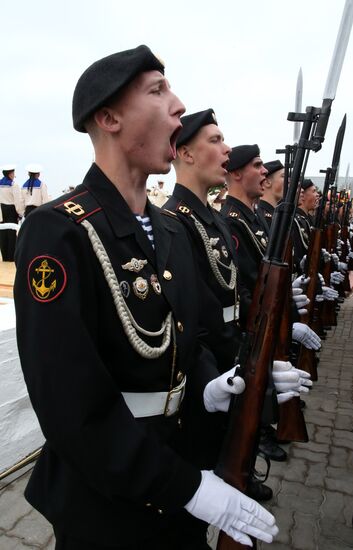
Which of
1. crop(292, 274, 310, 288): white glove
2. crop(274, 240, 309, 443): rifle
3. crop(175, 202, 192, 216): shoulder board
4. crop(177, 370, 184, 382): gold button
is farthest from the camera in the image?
crop(292, 274, 310, 288): white glove

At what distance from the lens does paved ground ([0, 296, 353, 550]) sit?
8.35 ft

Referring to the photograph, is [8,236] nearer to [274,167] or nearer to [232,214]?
[274,167]

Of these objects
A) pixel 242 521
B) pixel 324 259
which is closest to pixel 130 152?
pixel 242 521

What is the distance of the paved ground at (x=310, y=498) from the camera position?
2545 millimetres

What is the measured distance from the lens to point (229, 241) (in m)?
2.82

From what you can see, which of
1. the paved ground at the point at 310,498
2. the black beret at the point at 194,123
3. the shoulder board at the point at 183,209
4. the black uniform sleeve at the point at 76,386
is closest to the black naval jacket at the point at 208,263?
the shoulder board at the point at 183,209

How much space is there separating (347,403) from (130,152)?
4132 mm

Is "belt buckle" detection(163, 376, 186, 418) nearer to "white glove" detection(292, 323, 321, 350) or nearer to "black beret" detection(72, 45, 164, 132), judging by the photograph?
"black beret" detection(72, 45, 164, 132)

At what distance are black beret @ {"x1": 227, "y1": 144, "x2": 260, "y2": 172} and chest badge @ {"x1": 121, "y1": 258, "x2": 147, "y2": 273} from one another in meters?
2.56

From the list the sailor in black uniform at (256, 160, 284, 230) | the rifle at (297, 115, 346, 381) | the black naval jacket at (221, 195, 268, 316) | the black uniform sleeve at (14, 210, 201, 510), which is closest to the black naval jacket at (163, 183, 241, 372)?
the black naval jacket at (221, 195, 268, 316)

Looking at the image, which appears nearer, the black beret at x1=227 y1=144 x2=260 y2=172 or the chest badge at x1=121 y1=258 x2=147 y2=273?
the chest badge at x1=121 y1=258 x2=147 y2=273

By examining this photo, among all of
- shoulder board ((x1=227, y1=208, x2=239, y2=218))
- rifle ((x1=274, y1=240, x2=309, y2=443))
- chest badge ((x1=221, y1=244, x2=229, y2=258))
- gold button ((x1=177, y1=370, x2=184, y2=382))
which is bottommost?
rifle ((x1=274, y1=240, x2=309, y2=443))

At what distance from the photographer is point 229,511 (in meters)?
1.25

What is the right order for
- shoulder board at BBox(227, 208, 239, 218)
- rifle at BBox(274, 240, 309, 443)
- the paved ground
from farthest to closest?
shoulder board at BBox(227, 208, 239, 218), rifle at BBox(274, 240, 309, 443), the paved ground
